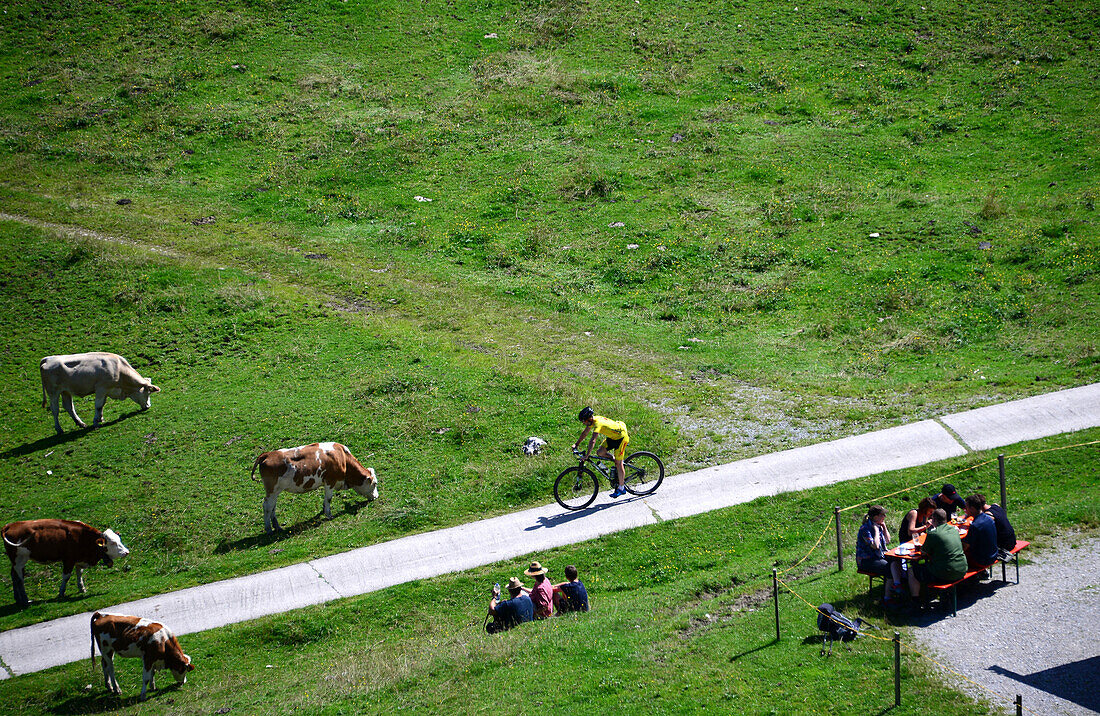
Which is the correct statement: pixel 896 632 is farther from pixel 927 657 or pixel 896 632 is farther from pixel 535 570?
pixel 535 570

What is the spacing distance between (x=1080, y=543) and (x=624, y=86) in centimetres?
3536

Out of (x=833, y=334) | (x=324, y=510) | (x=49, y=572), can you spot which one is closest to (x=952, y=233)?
(x=833, y=334)

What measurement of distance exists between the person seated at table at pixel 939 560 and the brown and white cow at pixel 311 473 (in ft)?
43.2

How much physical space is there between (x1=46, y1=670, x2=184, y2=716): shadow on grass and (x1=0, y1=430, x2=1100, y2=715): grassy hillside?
1.7 inches

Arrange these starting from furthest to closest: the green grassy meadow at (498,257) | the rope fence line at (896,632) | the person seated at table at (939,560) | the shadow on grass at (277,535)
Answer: the green grassy meadow at (498,257) → the shadow on grass at (277,535) → the person seated at table at (939,560) → the rope fence line at (896,632)

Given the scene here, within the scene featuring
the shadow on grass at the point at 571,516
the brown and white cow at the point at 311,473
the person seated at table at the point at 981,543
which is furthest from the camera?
the brown and white cow at the point at 311,473

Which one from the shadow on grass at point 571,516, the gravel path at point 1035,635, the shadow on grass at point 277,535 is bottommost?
the shadow on grass at point 277,535

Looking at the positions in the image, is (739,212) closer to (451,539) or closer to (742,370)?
(742,370)

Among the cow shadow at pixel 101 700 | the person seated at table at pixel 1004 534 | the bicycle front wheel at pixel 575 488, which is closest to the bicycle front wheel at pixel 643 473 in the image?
the bicycle front wheel at pixel 575 488

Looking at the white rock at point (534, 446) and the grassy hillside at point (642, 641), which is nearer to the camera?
the grassy hillside at point (642, 641)

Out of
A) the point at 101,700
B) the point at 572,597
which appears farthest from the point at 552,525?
the point at 101,700

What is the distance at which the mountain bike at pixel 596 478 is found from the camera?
1961 cm

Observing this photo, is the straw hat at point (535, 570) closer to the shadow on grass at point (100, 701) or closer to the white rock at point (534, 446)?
the white rock at point (534, 446)

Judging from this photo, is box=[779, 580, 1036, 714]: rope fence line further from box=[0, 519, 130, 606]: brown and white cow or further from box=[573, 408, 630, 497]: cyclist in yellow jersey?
box=[0, 519, 130, 606]: brown and white cow
